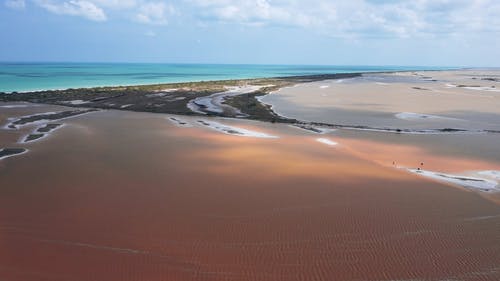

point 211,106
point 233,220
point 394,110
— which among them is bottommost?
point 233,220

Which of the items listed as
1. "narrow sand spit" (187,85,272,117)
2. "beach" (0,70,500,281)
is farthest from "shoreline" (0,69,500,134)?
"beach" (0,70,500,281)

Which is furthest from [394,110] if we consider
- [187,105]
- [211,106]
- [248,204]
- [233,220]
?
[233,220]

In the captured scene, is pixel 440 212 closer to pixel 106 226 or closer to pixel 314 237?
pixel 314 237

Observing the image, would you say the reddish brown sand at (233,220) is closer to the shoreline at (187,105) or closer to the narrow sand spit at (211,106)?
the shoreline at (187,105)

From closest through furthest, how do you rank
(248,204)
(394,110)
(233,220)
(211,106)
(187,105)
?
(233,220), (248,204), (394,110), (211,106), (187,105)

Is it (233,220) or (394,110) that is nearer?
(233,220)

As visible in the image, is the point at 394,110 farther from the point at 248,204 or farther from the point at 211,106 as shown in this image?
the point at 248,204

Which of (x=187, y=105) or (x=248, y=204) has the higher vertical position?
(x=187, y=105)
